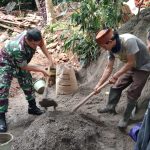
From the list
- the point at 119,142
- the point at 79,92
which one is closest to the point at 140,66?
the point at 119,142

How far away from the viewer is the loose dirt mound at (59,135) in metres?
5.26

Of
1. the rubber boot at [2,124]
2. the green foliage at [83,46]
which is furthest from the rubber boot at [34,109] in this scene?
the green foliage at [83,46]

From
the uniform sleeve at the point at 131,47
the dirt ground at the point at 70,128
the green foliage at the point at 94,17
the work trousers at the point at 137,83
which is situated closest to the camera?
the dirt ground at the point at 70,128

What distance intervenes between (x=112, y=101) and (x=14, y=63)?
1824 millimetres

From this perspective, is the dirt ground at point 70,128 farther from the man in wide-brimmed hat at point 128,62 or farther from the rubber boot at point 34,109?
the man in wide-brimmed hat at point 128,62

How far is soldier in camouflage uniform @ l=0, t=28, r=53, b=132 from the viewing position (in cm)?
584

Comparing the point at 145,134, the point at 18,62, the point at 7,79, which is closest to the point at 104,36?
the point at 18,62

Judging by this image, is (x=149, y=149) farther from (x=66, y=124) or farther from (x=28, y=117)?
(x=28, y=117)

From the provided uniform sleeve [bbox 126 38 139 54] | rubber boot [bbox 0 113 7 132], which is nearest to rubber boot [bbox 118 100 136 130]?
uniform sleeve [bbox 126 38 139 54]

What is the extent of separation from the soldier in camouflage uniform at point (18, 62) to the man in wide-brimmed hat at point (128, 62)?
1.11m

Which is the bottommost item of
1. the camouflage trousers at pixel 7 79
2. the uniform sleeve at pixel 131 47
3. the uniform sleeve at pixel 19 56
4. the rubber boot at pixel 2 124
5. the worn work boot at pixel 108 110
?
the rubber boot at pixel 2 124

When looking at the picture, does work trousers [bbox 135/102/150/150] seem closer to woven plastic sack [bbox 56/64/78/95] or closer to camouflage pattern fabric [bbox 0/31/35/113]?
camouflage pattern fabric [bbox 0/31/35/113]

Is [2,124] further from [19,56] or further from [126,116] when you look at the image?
[126,116]

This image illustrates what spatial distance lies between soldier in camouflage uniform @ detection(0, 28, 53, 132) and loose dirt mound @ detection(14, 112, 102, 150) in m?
0.80
